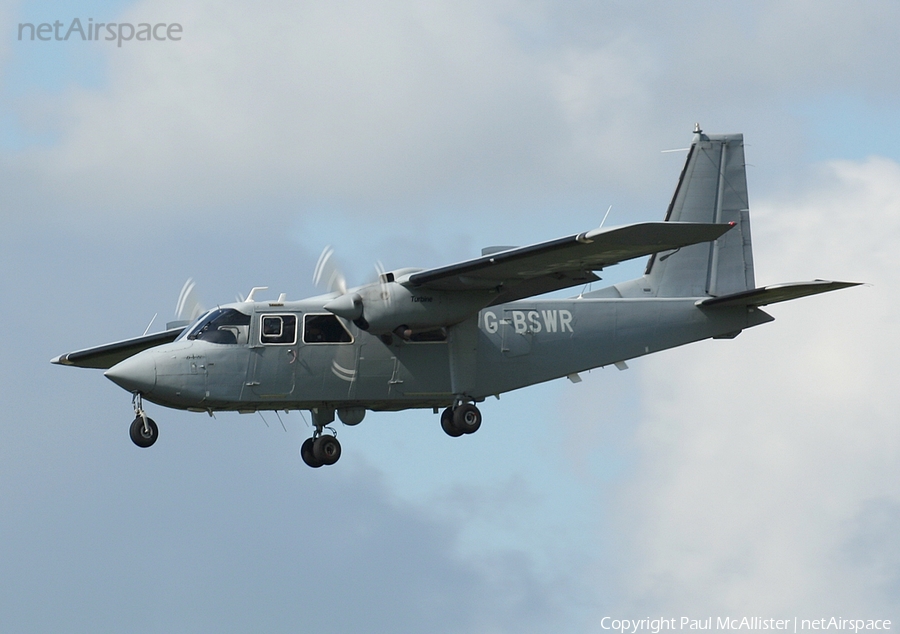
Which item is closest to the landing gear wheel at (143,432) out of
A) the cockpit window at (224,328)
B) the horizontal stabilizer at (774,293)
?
the cockpit window at (224,328)

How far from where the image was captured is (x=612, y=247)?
23375mm

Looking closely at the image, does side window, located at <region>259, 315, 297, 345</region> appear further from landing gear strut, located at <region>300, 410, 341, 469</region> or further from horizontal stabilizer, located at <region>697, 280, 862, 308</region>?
horizontal stabilizer, located at <region>697, 280, 862, 308</region>

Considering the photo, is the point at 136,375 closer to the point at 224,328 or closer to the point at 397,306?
the point at 224,328

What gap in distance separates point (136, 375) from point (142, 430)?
904mm

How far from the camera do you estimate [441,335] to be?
26.0 m

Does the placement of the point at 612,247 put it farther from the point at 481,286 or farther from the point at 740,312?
the point at 740,312

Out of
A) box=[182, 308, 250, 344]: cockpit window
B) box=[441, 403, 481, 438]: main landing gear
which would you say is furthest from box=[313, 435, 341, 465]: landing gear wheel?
box=[182, 308, 250, 344]: cockpit window

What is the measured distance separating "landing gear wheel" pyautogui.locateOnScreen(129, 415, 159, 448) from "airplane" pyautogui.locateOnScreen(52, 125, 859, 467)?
2 cm

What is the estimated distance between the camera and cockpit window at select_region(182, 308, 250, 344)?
25.0 m

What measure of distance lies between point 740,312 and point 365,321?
7.47 metres

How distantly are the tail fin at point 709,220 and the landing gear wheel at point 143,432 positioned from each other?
932 centimetres

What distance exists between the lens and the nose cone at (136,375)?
24.4 metres

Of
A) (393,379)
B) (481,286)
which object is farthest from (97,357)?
(481,286)

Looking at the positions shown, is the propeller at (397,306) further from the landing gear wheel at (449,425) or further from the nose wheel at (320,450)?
the nose wheel at (320,450)
